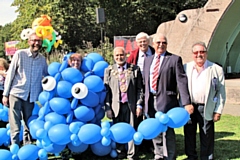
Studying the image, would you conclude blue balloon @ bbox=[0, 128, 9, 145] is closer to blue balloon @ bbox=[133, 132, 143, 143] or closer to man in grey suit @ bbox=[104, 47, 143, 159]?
man in grey suit @ bbox=[104, 47, 143, 159]

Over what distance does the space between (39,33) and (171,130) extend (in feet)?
7.71

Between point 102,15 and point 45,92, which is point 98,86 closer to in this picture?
point 45,92

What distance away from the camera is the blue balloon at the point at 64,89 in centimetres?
462

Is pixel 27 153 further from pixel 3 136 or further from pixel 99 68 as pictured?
pixel 99 68

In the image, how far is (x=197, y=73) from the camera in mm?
4328

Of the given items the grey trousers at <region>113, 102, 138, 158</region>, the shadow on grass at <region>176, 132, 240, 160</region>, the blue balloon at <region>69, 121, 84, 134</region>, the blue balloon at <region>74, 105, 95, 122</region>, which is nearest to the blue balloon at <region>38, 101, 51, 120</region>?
the blue balloon at <region>74, 105, 95, 122</region>

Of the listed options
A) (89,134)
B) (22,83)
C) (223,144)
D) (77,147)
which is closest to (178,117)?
(89,134)

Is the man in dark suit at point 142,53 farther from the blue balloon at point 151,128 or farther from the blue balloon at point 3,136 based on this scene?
the blue balloon at point 3,136

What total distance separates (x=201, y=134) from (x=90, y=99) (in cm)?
160

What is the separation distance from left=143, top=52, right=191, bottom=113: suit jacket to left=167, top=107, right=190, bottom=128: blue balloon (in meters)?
0.16

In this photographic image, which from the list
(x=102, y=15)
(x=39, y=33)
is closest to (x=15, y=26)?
(x=102, y=15)

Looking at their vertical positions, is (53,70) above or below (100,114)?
above

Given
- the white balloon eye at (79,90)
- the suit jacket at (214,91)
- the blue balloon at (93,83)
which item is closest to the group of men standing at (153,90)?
the suit jacket at (214,91)

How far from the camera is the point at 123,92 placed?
4629 millimetres
